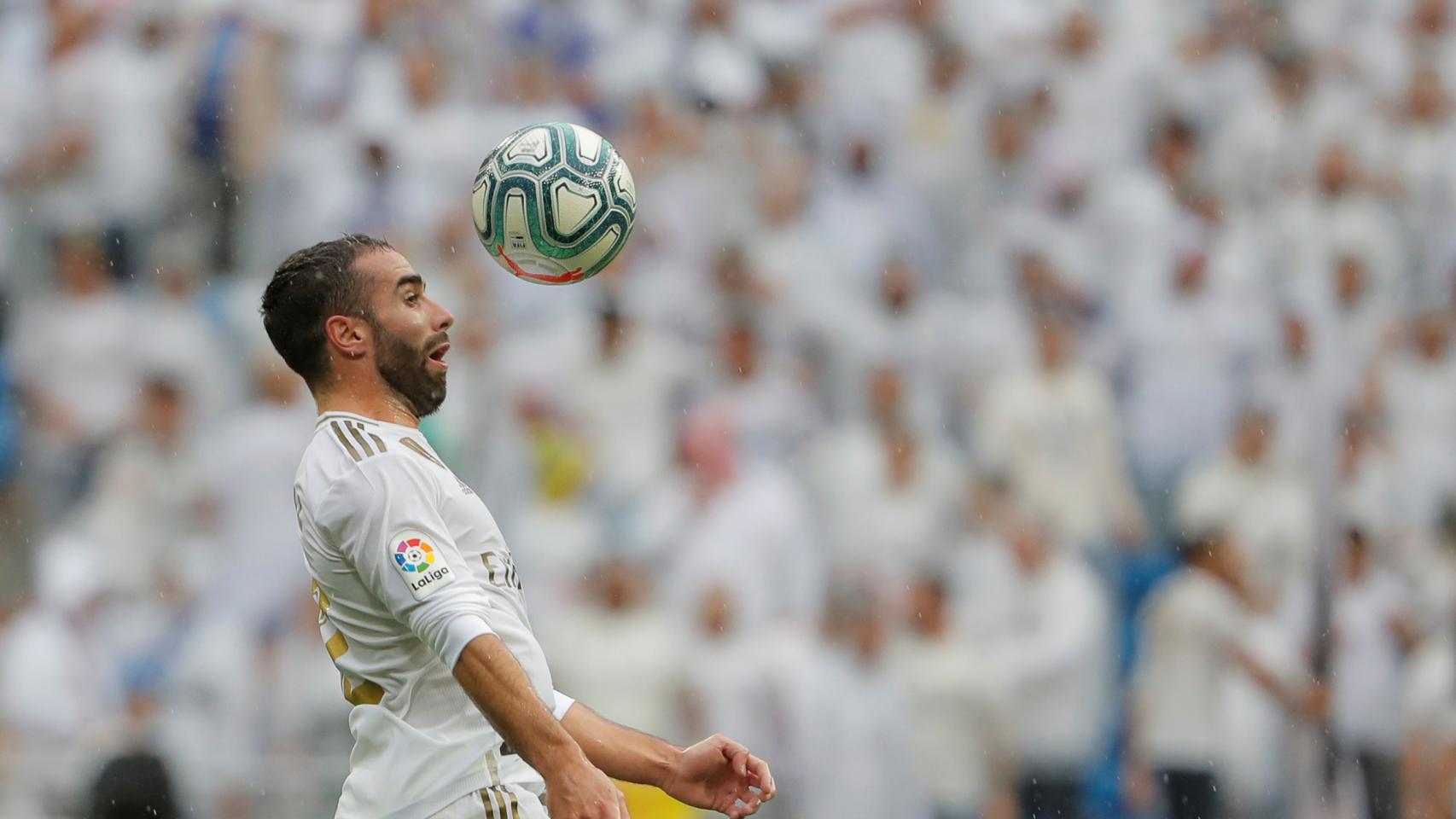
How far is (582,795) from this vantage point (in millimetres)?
3617

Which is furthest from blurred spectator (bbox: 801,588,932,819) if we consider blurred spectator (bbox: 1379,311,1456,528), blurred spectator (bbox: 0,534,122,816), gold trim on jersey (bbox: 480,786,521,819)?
gold trim on jersey (bbox: 480,786,521,819)

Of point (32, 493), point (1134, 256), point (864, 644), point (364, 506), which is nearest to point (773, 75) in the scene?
point (1134, 256)

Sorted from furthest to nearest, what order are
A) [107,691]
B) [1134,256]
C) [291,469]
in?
[1134,256] → [291,469] → [107,691]

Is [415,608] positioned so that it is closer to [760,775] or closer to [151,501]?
[760,775]

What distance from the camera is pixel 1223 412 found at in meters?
9.85

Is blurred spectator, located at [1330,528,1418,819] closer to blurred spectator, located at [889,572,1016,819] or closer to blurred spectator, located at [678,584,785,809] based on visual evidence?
blurred spectator, located at [889,572,1016,819]

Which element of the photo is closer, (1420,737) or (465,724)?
(465,724)

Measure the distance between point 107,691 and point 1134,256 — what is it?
5.68m

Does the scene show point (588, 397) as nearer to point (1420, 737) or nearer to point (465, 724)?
point (1420, 737)

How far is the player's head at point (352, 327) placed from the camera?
4.23 meters

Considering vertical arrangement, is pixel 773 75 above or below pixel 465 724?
above

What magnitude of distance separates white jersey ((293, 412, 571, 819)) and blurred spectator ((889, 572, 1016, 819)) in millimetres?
4901

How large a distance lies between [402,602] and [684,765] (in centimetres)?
80

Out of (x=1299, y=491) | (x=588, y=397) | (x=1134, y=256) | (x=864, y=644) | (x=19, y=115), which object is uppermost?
(x=19, y=115)
